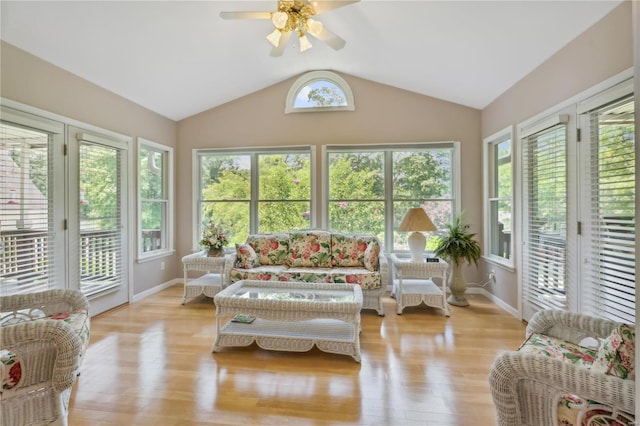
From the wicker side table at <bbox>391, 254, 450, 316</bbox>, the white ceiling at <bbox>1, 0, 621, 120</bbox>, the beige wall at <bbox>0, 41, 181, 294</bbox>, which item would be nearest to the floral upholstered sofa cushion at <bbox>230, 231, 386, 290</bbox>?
the wicker side table at <bbox>391, 254, 450, 316</bbox>

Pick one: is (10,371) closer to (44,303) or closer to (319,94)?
Result: (44,303)

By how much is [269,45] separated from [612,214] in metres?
3.62

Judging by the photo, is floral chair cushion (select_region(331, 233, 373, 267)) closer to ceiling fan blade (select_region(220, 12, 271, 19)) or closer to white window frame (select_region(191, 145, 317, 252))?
white window frame (select_region(191, 145, 317, 252))

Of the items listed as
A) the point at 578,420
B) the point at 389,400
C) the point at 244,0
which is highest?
the point at 244,0

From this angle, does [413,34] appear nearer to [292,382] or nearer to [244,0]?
[244,0]

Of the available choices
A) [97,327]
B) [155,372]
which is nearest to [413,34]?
[155,372]

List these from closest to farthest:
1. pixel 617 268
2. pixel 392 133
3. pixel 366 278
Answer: pixel 617 268 < pixel 366 278 < pixel 392 133

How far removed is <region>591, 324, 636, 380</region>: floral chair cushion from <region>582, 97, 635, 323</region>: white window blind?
3.37ft

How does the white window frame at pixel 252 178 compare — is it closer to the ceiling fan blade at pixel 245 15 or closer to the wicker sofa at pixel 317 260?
the wicker sofa at pixel 317 260

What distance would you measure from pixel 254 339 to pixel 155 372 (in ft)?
2.44

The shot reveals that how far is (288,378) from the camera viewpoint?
2.10 metres

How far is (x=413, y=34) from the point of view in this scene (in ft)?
9.71

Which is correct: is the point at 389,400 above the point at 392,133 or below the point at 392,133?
below

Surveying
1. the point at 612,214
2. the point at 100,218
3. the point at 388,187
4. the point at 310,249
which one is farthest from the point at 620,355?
the point at 100,218
